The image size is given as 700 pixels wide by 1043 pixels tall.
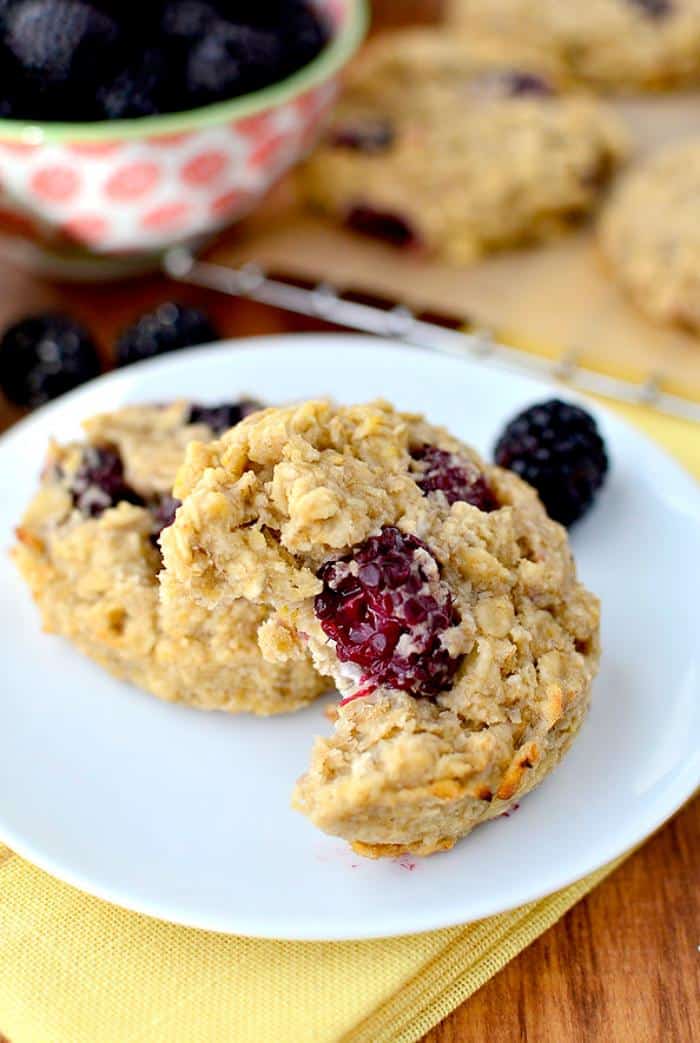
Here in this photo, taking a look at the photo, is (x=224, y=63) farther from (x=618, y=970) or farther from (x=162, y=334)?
(x=618, y=970)

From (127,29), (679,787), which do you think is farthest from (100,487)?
(127,29)

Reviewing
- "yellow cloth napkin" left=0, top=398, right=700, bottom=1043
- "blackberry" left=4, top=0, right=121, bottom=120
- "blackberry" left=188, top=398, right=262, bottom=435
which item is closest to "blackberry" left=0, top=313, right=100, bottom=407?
"blackberry" left=4, top=0, right=121, bottom=120

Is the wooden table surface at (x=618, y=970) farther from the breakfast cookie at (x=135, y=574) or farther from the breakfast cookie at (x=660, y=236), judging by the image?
the breakfast cookie at (x=660, y=236)

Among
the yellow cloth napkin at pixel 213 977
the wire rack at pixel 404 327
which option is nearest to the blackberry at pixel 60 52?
the wire rack at pixel 404 327

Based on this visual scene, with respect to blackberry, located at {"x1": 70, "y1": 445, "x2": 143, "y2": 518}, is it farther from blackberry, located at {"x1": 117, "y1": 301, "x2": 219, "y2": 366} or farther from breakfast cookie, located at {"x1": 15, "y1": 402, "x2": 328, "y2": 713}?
blackberry, located at {"x1": 117, "y1": 301, "x2": 219, "y2": 366}

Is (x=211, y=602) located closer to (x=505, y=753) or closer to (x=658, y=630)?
(x=505, y=753)

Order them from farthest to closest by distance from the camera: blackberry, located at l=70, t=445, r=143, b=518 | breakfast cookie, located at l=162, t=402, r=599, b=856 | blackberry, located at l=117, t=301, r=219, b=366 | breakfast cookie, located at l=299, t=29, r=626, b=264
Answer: breakfast cookie, located at l=299, t=29, r=626, b=264 → blackberry, located at l=117, t=301, r=219, b=366 → blackberry, located at l=70, t=445, r=143, b=518 → breakfast cookie, located at l=162, t=402, r=599, b=856

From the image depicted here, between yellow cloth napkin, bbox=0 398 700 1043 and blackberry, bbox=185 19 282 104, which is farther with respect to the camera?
blackberry, bbox=185 19 282 104
